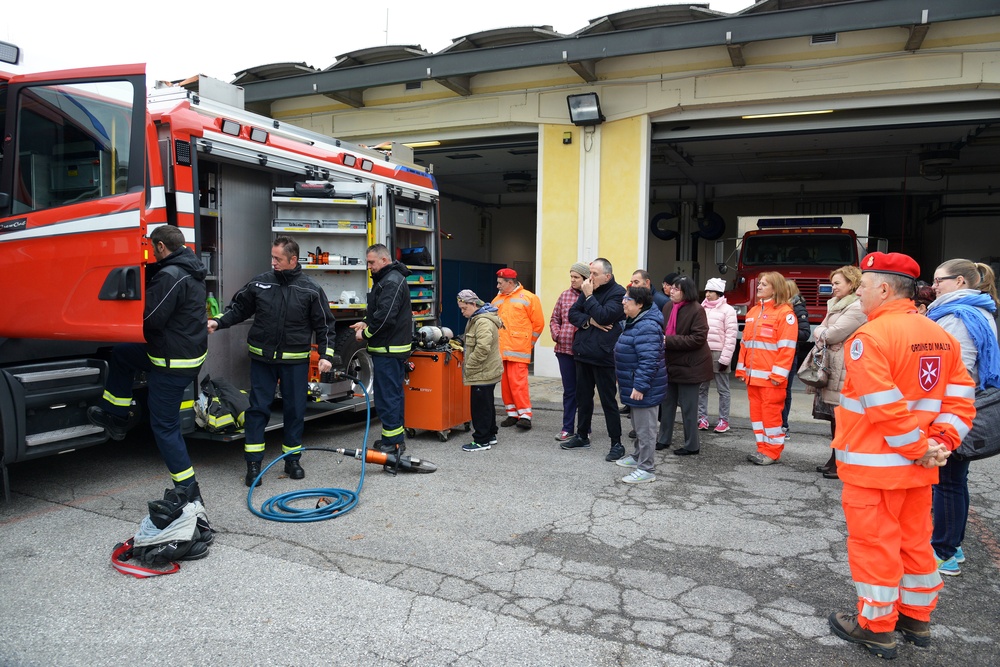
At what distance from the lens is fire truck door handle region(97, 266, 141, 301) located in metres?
4.75

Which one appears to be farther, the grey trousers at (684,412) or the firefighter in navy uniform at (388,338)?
the grey trousers at (684,412)

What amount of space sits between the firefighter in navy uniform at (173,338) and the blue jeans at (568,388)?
12.3ft

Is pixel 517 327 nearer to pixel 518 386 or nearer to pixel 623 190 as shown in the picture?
pixel 518 386

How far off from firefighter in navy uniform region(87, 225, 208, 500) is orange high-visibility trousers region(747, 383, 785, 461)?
4680 millimetres

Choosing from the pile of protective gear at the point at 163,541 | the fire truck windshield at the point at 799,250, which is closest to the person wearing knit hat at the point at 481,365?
the pile of protective gear at the point at 163,541

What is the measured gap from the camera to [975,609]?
3.70 m

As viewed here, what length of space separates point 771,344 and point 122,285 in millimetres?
5225

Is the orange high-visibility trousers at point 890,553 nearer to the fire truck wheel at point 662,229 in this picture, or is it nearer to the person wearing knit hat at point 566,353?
the person wearing knit hat at point 566,353

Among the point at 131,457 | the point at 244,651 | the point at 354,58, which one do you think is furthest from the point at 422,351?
the point at 354,58

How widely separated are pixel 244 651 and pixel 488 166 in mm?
15111

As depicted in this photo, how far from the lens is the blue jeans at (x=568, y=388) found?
741 centimetres

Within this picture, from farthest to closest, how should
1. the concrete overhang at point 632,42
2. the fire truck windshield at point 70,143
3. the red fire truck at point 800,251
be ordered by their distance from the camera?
the red fire truck at point 800,251 < the concrete overhang at point 632,42 < the fire truck windshield at point 70,143

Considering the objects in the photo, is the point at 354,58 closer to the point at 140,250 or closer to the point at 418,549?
the point at 140,250

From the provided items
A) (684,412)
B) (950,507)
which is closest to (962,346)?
(950,507)
